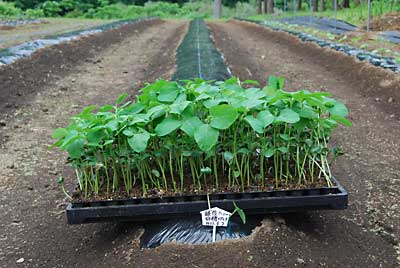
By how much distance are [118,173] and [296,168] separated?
3.32 feet

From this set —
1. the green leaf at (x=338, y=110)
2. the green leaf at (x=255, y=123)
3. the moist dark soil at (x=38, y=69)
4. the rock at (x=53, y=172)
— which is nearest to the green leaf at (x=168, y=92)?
the green leaf at (x=255, y=123)

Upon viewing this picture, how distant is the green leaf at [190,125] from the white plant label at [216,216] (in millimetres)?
403

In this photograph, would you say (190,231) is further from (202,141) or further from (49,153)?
(49,153)

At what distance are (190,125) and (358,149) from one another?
2379 mm

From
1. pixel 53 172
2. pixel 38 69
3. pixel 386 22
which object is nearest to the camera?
pixel 53 172

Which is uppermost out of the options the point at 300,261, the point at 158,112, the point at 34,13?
the point at 34,13

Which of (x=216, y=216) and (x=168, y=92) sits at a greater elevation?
(x=168, y=92)

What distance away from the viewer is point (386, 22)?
11453 mm

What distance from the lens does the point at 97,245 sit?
7.91 ft

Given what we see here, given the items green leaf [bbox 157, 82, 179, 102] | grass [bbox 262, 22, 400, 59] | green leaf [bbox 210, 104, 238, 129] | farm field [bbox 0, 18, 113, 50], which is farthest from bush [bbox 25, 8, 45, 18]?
green leaf [bbox 210, 104, 238, 129]

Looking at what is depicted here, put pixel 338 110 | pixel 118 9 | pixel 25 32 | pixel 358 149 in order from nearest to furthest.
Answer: pixel 338 110, pixel 358 149, pixel 25 32, pixel 118 9

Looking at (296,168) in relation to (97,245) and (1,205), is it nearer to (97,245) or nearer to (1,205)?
(97,245)

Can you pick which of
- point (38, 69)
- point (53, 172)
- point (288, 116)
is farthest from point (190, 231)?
point (38, 69)

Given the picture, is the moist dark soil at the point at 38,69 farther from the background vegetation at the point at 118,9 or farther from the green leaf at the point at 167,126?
the background vegetation at the point at 118,9
